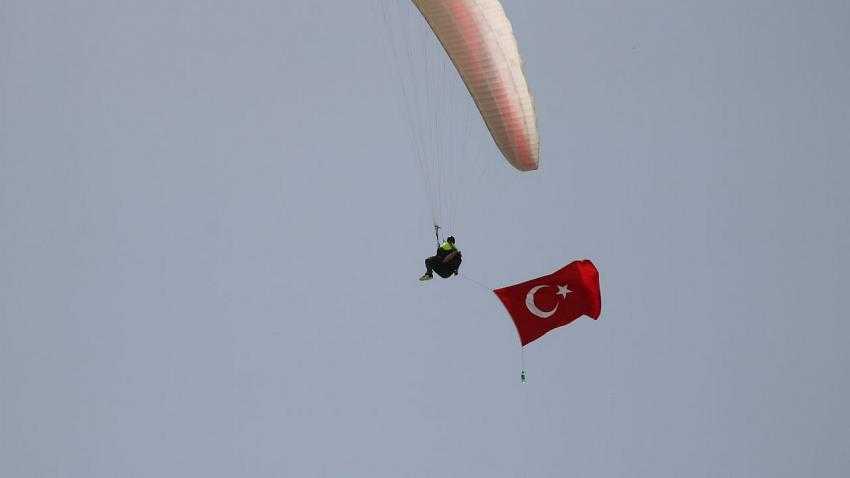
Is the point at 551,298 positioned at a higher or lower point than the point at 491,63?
lower

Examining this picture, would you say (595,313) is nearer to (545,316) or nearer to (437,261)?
(545,316)

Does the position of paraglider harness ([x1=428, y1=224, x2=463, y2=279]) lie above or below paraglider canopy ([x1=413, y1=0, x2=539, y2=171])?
below

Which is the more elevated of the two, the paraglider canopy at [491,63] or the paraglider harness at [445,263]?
the paraglider canopy at [491,63]

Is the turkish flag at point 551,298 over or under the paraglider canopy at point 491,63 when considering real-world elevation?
under

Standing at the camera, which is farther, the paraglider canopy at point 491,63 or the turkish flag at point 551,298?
the turkish flag at point 551,298

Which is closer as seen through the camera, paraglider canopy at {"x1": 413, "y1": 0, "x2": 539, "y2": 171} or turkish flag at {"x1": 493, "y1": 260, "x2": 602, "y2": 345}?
paraglider canopy at {"x1": 413, "y1": 0, "x2": 539, "y2": 171}

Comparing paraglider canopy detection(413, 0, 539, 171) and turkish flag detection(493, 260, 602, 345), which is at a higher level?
paraglider canopy detection(413, 0, 539, 171)

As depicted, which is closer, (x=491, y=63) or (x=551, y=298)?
(x=491, y=63)

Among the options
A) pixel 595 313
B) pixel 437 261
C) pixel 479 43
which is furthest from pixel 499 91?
pixel 595 313
